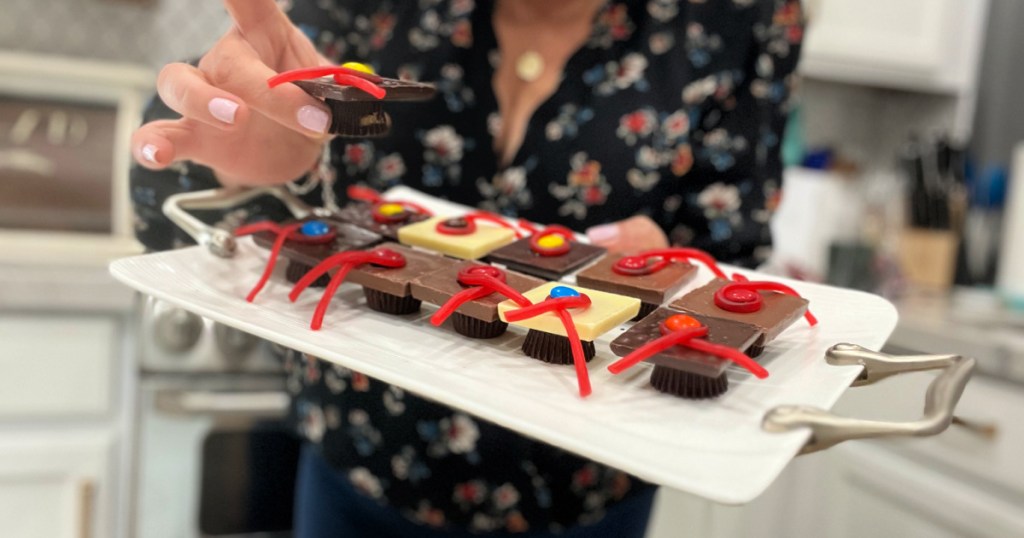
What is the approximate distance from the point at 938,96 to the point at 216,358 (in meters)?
1.33

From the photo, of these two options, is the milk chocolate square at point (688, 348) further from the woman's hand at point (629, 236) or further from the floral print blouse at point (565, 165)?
the floral print blouse at point (565, 165)

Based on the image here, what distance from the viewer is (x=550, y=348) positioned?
0.34 m

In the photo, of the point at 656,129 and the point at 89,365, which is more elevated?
the point at 656,129

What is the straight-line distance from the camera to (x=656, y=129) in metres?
0.56

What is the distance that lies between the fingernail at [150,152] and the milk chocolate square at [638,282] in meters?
0.20

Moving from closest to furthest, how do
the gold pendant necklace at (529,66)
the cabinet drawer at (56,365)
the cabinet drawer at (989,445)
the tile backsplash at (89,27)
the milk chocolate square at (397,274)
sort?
1. the milk chocolate square at (397,274)
2. the gold pendant necklace at (529,66)
3. the cabinet drawer at (56,365)
4. the cabinet drawer at (989,445)
5. the tile backsplash at (89,27)

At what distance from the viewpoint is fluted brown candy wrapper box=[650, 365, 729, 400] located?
1.02 feet

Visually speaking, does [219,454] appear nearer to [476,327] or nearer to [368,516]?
[368,516]

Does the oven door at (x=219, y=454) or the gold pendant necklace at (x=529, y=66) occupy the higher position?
the gold pendant necklace at (x=529, y=66)

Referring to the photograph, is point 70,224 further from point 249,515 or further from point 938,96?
point 938,96

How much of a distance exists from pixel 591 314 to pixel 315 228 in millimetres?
157

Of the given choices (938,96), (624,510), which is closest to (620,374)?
(624,510)

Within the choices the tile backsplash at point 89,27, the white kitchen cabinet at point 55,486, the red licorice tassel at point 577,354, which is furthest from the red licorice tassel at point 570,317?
the tile backsplash at point 89,27

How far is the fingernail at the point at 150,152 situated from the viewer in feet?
1.10
